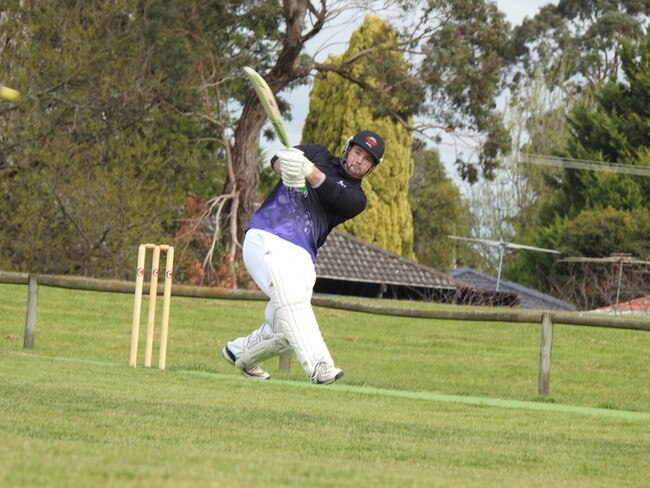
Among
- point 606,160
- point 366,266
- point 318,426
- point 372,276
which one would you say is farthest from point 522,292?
point 318,426

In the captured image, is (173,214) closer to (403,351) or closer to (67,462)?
(403,351)

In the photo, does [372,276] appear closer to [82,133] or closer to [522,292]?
[522,292]

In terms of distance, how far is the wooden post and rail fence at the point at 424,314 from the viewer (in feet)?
47.1

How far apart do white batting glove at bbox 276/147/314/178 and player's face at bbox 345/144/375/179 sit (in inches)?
21.0

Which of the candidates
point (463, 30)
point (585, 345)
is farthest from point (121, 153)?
point (585, 345)

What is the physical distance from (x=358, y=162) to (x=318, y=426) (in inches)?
68.7

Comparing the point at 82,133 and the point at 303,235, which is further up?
the point at 82,133

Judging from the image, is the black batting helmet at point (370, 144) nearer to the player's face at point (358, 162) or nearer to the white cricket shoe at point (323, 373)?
the player's face at point (358, 162)

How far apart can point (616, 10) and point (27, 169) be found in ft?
150

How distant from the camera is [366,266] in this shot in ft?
129

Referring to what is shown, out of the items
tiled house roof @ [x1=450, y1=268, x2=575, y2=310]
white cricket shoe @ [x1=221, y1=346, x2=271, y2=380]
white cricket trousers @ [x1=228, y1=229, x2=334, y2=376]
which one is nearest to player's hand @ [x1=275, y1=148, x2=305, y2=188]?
white cricket trousers @ [x1=228, y1=229, x2=334, y2=376]

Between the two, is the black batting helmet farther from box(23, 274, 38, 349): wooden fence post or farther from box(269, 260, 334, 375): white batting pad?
box(23, 274, 38, 349): wooden fence post

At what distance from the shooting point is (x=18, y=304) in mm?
22906

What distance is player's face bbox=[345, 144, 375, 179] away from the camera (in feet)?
29.1
